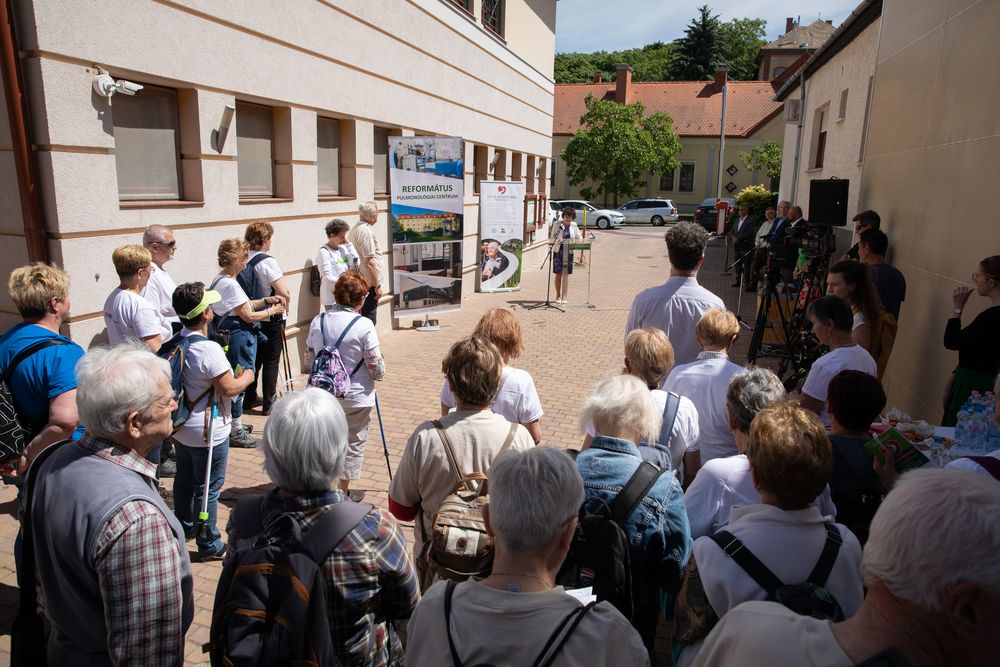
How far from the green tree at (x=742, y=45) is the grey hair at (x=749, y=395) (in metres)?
78.3

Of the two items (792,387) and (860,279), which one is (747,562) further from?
(792,387)

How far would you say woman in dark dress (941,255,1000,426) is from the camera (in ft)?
13.7

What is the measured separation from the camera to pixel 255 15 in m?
6.93

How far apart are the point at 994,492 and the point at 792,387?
6.49 meters

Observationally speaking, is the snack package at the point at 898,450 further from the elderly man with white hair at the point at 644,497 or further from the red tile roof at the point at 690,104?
the red tile roof at the point at 690,104

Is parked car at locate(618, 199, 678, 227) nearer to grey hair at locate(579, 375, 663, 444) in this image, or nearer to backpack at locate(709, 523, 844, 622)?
grey hair at locate(579, 375, 663, 444)

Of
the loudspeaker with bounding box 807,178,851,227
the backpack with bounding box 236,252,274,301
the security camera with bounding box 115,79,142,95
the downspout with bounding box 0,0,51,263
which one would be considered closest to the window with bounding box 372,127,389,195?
the backpack with bounding box 236,252,274,301

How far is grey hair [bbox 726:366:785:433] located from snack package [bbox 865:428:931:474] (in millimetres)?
430

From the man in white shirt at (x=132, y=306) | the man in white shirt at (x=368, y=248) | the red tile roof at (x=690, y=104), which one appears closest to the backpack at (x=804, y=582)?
the man in white shirt at (x=132, y=306)

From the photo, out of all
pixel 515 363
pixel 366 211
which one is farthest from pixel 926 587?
pixel 366 211

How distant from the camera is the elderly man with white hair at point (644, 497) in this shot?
7.72ft

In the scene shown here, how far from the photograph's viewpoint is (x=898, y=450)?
2686mm

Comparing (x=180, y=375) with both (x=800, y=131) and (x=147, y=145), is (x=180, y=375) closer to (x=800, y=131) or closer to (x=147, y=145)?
(x=147, y=145)

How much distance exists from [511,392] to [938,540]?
92.2 inches
